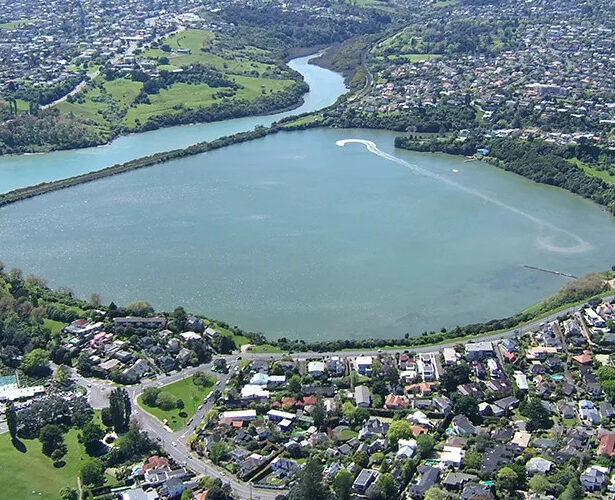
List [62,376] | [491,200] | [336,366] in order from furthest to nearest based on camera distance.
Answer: [491,200] < [336,366] < [62,376]

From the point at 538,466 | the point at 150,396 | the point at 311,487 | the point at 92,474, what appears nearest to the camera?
the point at 311,487

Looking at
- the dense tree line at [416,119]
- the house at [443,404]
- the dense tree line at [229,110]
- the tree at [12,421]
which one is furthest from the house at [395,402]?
the dense tree line at [229,110]

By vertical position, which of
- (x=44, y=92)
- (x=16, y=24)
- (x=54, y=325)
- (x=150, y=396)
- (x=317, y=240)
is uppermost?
(x=16, y=24)

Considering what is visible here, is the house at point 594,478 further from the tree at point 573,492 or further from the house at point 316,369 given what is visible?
the house at point 316,369

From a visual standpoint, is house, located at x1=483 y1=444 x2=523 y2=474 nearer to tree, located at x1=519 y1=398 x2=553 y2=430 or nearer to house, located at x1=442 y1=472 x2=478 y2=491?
house, located at x1=442 y1=472 x2=478 y2=491

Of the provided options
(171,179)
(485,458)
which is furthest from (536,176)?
(485,458)

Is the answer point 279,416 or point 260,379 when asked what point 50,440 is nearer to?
point 279,416

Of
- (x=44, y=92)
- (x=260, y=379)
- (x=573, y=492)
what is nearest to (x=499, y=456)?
(x=573, y=492)

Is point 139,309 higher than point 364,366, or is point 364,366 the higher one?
point 364,366
